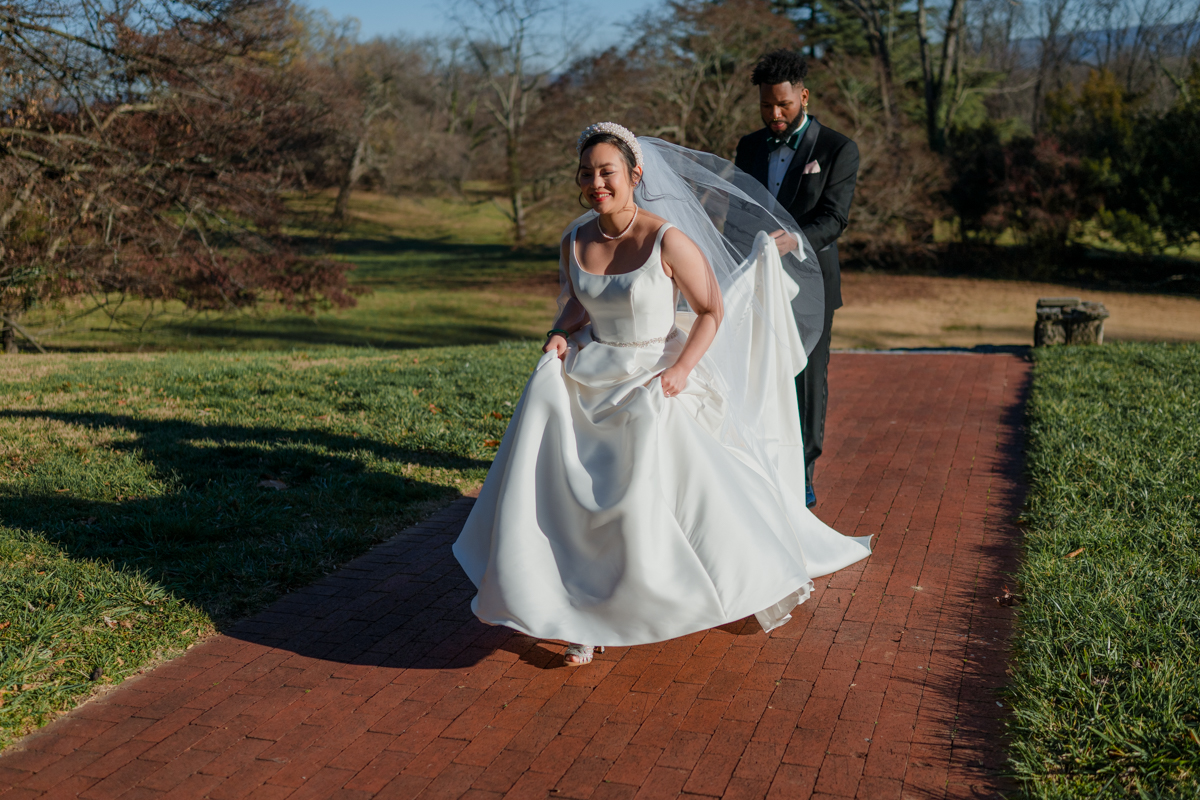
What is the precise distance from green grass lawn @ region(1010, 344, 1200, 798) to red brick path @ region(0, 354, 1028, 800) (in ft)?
0.61

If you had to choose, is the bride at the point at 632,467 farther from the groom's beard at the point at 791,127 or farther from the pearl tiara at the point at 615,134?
the groom's beard at the point at 791,127

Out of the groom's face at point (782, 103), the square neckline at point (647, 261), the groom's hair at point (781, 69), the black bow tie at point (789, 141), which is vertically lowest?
the square neckline at point (647, 261)

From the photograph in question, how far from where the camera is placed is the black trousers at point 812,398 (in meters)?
5.36

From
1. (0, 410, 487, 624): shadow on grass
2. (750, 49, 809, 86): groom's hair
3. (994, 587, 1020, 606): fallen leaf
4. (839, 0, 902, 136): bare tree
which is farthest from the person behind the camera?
(839, 0, 902, 136): bare tree

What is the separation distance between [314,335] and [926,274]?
1796cm

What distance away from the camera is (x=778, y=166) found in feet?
17.1

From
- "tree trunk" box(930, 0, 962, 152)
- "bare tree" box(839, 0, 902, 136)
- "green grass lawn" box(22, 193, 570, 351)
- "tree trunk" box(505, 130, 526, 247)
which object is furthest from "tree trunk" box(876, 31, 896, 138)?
"tree trunk" box(505, 130, 526, 247)

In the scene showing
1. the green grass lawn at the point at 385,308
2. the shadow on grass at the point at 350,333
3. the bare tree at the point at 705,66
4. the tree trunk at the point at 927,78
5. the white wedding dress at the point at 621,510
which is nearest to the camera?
the white wedding dress at the point at 621,510

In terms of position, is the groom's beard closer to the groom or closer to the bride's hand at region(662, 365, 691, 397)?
the groom

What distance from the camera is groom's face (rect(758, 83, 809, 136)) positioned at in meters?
4.89

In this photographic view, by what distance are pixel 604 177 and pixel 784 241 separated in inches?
51.1

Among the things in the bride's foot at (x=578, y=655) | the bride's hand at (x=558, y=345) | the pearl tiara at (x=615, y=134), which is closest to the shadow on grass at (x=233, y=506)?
the bride's foot at (x=578, y=655)

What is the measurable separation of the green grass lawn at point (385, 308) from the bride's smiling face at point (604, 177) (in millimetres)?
12329

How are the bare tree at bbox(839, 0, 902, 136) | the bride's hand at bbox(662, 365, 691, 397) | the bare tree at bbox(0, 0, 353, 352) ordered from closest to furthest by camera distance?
1. the bride's hand at bbox(662, 365, 691, 397)
2. the bare tree at bbox(0, 0, 353, 352)
3. the bare tree at bbox(839, 0, 902, 136)
